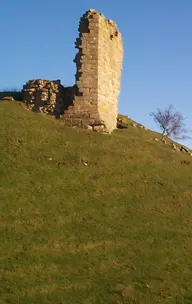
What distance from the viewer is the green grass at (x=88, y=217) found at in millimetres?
13188

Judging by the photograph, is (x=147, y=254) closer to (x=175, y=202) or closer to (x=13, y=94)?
(x=175, y=202)

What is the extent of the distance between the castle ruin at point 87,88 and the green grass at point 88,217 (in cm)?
124

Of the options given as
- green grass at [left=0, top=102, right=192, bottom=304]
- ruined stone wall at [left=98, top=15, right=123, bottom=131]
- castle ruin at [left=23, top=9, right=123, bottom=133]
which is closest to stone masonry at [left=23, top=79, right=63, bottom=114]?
castle ruin at [left=23, top=9, right=123, bottom=133]

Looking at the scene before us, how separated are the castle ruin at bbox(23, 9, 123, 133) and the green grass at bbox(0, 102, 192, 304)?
48.9 inches

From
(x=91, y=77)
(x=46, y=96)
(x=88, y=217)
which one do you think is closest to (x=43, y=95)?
(x=46, y=96)

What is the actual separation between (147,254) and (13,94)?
56.0 ft

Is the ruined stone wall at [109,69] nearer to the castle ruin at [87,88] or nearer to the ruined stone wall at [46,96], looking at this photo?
the castle ruin at [87,88]

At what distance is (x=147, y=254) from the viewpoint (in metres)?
15.5

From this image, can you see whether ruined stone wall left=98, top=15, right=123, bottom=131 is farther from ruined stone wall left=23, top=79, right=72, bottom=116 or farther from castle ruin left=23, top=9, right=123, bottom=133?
ruined stone wall left=23, top=79, right=72, bottom=116

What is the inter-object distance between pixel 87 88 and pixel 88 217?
10313mm

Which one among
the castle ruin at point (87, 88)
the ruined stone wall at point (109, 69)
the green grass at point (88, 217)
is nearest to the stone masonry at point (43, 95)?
the castle ruin at point (87, 88)

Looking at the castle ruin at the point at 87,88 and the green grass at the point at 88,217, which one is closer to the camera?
the green grass at the point at 88,217

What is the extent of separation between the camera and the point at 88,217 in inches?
671

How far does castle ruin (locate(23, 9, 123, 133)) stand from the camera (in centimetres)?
2562
